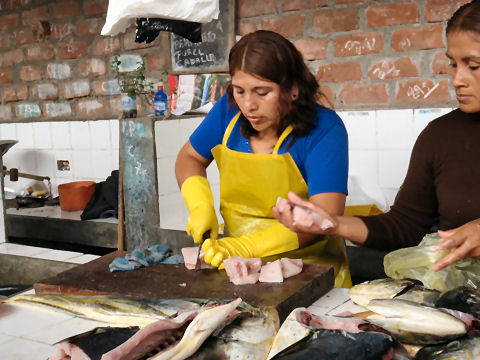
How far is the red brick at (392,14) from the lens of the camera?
3.60 metres

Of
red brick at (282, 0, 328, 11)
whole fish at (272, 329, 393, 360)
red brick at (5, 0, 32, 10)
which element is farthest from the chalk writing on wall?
red brick at (5, 0, 32, 10)

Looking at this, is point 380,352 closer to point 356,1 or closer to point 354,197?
point 354,197

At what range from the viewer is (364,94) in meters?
3.83

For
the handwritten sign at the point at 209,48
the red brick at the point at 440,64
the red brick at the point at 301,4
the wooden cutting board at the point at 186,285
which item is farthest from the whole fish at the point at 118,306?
the handwritten sign at the point at 209,48

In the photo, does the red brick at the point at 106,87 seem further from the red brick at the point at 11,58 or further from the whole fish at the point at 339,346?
the whole fish at the point at 339,346

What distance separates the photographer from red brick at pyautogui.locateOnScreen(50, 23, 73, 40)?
523 cm

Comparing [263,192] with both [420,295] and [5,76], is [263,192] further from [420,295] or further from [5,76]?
[5,76]

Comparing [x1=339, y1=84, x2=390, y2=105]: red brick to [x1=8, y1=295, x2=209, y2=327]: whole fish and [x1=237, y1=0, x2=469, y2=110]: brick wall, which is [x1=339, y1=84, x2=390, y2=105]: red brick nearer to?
[x1=237, y1=0, x2=469, y2=110]: brick wall

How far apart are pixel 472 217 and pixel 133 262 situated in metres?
1.21

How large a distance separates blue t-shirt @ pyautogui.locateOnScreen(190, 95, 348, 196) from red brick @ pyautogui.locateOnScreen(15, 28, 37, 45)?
3647 mm

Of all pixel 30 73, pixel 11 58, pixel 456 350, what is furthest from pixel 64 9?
pixel 456 350

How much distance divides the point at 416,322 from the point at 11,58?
17.6ft

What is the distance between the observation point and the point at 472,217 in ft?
6.27

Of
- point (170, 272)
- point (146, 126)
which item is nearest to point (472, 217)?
point (170, 272)
